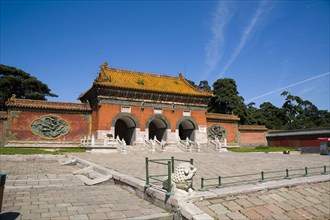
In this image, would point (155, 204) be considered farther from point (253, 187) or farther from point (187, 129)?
point (187, 129)

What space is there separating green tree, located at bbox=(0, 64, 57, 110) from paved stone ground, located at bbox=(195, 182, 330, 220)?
107 ft

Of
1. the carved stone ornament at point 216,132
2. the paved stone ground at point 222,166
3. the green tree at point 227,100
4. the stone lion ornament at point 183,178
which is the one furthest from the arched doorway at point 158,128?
the stone lion ornament at point 183,178

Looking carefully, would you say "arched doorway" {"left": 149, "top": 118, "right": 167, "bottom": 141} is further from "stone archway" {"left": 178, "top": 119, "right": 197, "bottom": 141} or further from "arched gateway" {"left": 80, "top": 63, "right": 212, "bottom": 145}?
"stone archway" {"left": 178, "top": 119, "right": 197, "bottom": 141}

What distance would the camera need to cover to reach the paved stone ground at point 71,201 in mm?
4504

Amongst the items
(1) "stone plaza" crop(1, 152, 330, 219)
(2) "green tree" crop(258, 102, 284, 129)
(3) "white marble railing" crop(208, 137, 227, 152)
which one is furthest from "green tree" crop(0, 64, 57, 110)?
(2) "green tree" crop(258, 102, 284, 129)

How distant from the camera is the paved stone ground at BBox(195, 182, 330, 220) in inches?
186

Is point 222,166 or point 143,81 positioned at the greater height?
point 143,81

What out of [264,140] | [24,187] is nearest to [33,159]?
[24,187]

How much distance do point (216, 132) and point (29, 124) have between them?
17.4m

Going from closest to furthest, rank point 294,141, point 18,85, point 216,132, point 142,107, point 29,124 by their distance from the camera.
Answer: point 29,124 → point 142,107 → point 294,141 → point 216,132 → point 18,85

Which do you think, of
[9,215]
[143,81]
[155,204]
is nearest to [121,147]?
[143,81]

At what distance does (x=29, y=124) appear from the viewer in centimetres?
1991

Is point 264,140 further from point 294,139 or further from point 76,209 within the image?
point 76,209

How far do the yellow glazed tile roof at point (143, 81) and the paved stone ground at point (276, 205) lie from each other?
17547 millimetres
